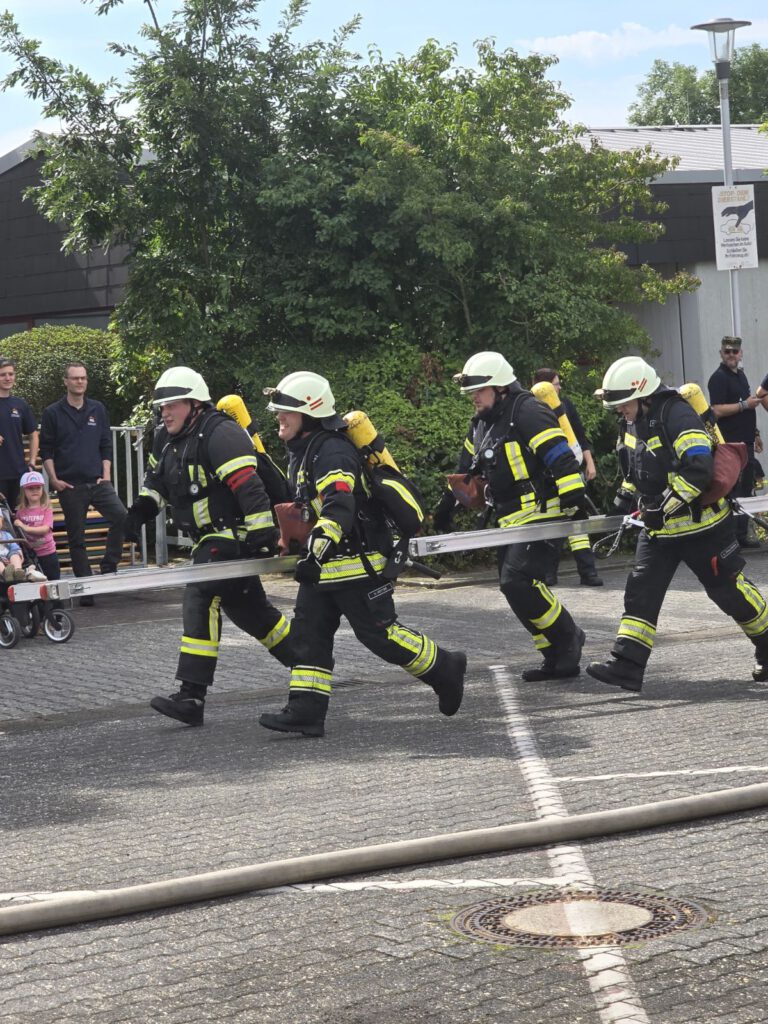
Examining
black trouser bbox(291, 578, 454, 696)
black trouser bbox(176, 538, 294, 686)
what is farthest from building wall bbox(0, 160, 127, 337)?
black trouser bbox(291, 578, 454, 696)

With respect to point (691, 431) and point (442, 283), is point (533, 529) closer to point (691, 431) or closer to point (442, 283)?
point (691, 431)

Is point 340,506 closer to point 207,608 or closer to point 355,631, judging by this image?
point 355,631

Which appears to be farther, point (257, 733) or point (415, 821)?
point (257, 733)

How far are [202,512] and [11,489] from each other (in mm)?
5470

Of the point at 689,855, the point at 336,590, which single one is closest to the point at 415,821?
the point at 689,855

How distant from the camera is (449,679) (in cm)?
867

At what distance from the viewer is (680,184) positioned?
71.2 feet

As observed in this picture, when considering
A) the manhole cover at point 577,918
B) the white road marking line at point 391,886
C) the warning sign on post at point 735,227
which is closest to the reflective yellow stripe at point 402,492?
the white road marking line at point 391,886

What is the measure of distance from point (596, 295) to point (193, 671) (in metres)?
10.2

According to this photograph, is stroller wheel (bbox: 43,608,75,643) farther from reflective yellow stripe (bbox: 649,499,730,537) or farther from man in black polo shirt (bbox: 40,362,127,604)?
reflective yellow stripe (bbox: 649,499,730,537)

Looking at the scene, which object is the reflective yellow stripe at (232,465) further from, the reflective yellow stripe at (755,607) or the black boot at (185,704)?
the reflective yellow stripe at (755,607)

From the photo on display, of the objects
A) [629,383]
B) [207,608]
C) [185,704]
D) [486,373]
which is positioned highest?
[486,373]

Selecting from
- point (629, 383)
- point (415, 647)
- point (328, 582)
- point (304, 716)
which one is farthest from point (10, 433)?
point (629, 383)

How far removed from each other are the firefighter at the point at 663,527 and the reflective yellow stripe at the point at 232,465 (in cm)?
206
